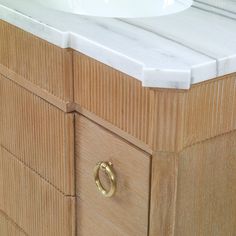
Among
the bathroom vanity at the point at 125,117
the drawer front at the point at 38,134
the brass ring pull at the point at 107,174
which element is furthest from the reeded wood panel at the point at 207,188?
the drawer front at the point at 38,134

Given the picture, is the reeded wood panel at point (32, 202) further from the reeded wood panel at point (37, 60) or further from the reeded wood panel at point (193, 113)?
the reeded wood panel at point (193, 113)

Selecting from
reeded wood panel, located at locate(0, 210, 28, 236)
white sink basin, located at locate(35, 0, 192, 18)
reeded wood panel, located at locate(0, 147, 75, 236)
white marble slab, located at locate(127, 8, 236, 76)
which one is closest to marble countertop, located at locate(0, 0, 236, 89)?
white marble slab, located at locate(127, 8, 236, 76)

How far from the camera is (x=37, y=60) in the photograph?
108cm

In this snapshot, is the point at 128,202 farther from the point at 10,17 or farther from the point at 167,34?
the point at 10,17

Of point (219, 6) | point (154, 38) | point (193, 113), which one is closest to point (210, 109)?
point (193, 113)

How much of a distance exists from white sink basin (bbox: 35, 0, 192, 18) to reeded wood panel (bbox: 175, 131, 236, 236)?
1.24 ft

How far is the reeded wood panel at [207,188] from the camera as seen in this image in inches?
37.0

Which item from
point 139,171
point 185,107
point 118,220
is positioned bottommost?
point 118,220

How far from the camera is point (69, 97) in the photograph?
1.04 meters

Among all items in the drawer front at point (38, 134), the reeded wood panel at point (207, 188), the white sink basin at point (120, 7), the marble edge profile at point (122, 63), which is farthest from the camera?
the white sink basin at point (120, 7)

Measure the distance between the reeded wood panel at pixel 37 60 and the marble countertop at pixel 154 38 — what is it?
26mm

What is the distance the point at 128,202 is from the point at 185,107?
21 cm

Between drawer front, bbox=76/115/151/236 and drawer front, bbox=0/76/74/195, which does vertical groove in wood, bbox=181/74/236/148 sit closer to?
drawer front, bbox=76/115/151/236

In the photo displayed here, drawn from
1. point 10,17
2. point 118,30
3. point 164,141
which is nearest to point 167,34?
point 118,30
